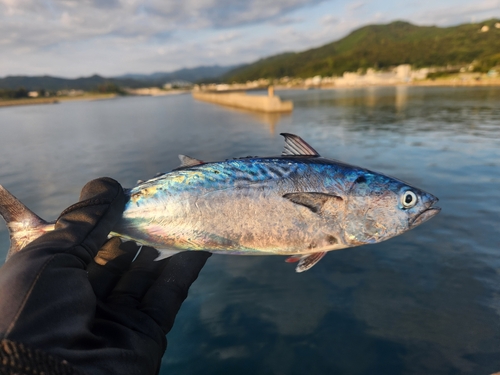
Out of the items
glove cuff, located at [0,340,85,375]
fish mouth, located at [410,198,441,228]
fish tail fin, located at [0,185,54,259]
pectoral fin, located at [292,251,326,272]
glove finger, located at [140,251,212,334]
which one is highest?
fish tail fin, located at [0,185,54,259]

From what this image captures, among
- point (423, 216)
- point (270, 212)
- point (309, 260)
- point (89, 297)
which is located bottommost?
point (309, 260)

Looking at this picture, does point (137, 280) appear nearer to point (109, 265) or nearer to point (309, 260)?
point (109, 265)

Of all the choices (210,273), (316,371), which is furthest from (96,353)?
(210,273)

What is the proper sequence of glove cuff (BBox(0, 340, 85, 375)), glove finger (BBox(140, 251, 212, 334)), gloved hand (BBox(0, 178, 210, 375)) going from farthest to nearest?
glove finger (BBox(140, 251, 212, 334)) → gloved hand (BBox(0, 178, 210, 375)) → glove cuff (BBox(0, 340, 85, 375))

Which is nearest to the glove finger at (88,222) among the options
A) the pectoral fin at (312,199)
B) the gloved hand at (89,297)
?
the gloved hand at (89,297)

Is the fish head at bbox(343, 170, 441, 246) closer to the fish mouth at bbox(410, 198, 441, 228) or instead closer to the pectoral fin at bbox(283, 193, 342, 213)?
the fish mouth at bbox(410, 198, 441, 228)

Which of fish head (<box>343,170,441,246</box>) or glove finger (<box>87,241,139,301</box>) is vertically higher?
fish head (<box>343,170,441,246</box>)

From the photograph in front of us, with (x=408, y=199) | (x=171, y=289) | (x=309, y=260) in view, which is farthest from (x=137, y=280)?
(x=408, y=199)

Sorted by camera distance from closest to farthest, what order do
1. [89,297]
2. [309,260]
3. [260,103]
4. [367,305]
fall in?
1. [89,297]
2. [309,260]
3. [367,305]
4. [260,103]

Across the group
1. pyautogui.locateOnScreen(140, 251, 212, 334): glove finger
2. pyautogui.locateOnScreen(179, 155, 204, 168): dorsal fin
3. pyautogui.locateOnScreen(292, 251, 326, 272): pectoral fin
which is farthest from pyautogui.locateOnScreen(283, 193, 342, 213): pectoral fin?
pyautogui.locateOnScreen(140, 251, 212, 334): glove finger
